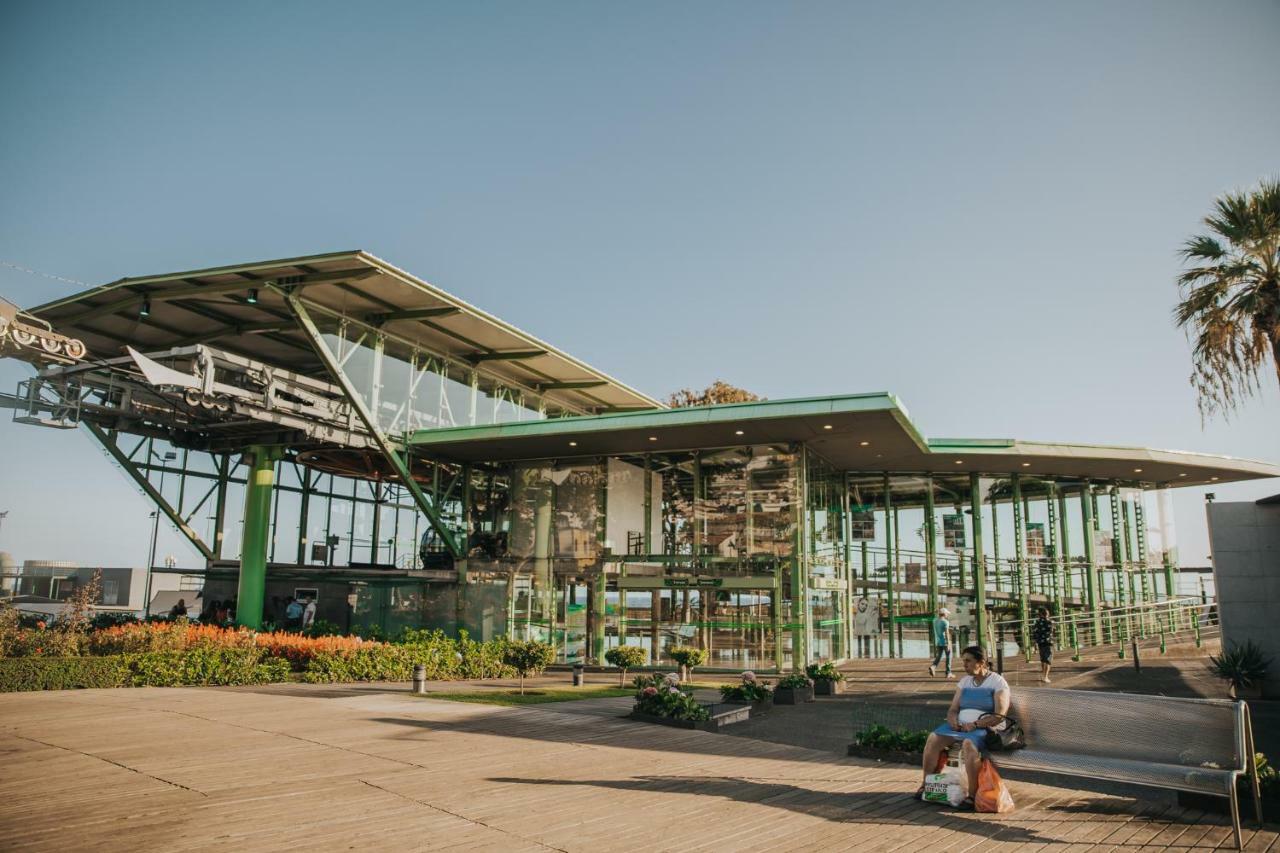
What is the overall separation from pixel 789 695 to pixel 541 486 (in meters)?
12.7

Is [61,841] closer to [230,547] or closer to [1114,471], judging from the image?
[230,547]

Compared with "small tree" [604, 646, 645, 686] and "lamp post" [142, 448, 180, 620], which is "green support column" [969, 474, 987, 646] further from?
"lamp post" [142, 448, 180, 620]

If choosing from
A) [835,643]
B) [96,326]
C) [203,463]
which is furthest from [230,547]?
[835,643]

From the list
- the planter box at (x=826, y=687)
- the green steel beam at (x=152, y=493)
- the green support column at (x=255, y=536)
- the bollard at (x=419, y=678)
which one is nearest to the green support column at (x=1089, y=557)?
the planter box at (x=826, y=687)

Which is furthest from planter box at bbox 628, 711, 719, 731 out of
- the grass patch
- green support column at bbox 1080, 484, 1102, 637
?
green support column at bbox 1080, 484, 1102, 637

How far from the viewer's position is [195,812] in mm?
6773

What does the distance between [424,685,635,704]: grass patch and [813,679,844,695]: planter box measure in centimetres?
389

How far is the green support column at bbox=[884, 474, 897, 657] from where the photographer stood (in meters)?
30.4

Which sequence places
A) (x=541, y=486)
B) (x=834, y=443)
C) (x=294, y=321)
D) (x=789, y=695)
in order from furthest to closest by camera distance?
1. (x=541, y=486)
2. (x=294, y=321)
3. (x=834, y=443)
4. (x=789, y=695)

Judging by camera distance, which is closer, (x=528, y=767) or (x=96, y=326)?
(x=528, y=767)

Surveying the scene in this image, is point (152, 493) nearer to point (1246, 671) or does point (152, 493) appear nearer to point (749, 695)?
point (749, 695)

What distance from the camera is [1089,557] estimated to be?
98.8 feet

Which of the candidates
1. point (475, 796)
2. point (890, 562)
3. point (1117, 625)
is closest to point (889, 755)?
point (475, 796)

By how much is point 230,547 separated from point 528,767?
926 inches
